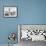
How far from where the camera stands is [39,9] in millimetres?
3910

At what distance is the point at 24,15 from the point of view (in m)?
3.90

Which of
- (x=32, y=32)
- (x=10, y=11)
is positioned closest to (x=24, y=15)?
(x=10, y=11)

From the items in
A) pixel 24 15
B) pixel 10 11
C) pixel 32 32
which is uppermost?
pixel 10 11

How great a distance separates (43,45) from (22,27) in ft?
2.54

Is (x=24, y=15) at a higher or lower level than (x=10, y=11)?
lower

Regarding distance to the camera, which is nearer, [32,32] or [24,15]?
[32,32]

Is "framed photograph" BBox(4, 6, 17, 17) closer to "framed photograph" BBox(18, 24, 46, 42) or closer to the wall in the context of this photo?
the wall

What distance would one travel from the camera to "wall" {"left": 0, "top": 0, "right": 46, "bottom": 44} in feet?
12.7

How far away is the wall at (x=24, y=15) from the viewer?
387 centimetres

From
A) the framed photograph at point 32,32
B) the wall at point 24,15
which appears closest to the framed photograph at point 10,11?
the wall at point 24,15

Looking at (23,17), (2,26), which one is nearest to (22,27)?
(23,17)

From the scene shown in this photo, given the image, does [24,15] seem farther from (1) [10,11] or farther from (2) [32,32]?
(2) [32,32]

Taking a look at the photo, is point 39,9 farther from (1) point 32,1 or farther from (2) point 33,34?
(2) point 33,34

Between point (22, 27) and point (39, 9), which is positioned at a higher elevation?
point (39, 9)
